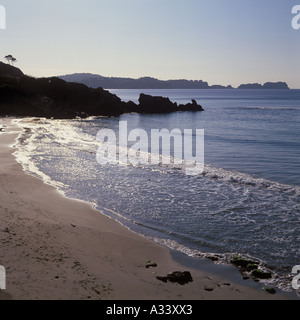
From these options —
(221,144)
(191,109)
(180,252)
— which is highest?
(191,109)

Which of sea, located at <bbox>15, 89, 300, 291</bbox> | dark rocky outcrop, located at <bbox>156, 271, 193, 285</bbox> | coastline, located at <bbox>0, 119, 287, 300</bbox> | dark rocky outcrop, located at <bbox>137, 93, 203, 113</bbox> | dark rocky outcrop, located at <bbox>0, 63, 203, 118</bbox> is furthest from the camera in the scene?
dark rocky outcrop, located at <bbox>137, 93, 203, 113</bbox>

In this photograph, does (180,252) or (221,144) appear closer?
(180,252)

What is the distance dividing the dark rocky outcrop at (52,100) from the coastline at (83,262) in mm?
54928

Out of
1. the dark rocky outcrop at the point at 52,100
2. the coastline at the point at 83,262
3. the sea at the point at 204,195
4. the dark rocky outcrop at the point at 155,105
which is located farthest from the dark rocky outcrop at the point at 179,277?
the dark rocky outcrop at the point at 155,105

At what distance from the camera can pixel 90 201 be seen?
13.8m

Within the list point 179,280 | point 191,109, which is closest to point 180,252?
point 179,280

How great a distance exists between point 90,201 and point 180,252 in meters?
5.83

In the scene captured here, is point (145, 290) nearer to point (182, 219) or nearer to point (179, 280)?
point (179, 280)

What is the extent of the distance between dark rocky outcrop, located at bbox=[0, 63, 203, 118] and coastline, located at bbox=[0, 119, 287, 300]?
54928 millimetres

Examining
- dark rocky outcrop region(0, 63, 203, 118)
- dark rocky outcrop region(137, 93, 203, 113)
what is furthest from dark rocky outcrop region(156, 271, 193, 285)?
dark rocky outcrop region(137, 93, 203, 113)

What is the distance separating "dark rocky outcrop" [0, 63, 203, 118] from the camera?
210 feet

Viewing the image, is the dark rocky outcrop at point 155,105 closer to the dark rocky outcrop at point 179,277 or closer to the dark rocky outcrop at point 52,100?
the dark rocky outcrop at point 52,100

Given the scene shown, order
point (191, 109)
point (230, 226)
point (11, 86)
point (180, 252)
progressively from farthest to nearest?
point (191, 109)
point (11, 86)
point (230, 226)
point (180, 252)

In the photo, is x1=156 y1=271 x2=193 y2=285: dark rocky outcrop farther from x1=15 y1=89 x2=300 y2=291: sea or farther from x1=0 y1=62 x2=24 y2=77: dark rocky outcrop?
x1=0 y1=62 x2=24 y2=77: dark rocky outcrop
